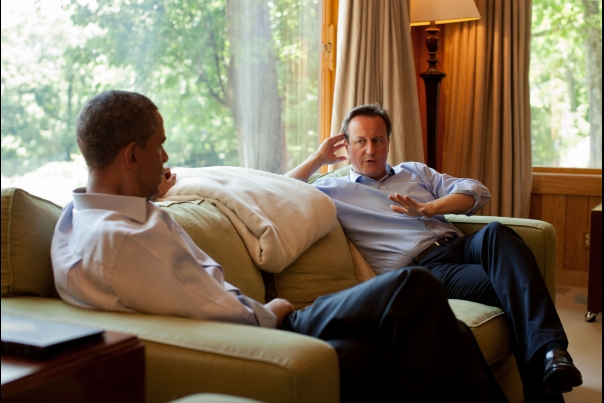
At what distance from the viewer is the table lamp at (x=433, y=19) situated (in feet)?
11.5

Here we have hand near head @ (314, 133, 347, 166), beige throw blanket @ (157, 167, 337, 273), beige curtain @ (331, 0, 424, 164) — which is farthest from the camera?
beige curtain @ (331, 0, 424, 164)

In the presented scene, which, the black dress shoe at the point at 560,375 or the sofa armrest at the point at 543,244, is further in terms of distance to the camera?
the sofa armrest at the point at 543,244

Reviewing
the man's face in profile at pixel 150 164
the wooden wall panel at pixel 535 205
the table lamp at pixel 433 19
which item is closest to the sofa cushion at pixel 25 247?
the man's face in profile at pixel 150 164

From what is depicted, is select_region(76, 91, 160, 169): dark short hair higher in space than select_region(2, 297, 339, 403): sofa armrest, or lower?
higher

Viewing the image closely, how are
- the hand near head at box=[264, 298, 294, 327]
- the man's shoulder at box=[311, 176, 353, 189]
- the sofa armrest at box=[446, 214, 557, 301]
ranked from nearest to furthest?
the hand near head at box=[264, 298, 294, 327] → the sofa armrest at box=[446, 214, 557, 301] → the man's shoulder at box=[311, 176, 353, 189]

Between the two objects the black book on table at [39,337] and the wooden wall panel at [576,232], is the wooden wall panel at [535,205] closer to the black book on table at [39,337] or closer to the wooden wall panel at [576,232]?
the wooden wall panel at [576,232]

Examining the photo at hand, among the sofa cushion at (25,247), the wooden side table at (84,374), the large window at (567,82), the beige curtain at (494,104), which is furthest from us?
the large window at (567,82)

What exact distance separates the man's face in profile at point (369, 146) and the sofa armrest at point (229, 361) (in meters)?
1.51

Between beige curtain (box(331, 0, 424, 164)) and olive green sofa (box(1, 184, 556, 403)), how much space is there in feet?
4.80

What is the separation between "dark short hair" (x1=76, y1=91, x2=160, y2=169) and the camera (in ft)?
4.82

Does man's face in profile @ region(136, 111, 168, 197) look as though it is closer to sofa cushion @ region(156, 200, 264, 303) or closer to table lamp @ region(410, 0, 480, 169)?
sofa cushion @ region(156, 200, 264, 303)

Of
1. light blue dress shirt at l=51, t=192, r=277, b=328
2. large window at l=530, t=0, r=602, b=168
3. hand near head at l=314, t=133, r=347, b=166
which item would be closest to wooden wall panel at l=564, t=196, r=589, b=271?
large window at l=530, t=0, r=602, b=168

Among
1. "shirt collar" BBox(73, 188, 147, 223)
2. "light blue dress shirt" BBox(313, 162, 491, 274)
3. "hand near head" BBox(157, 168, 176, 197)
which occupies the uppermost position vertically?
"shirt collar" BBox(73, 188, 147, 223)

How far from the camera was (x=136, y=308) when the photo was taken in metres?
1.37
